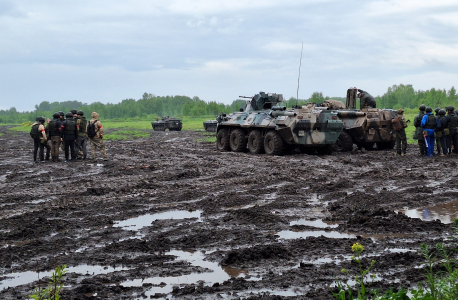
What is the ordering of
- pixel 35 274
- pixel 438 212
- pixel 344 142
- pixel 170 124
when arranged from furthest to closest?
pixel 170 124, pixel 344 142, pixel 438 212, pixel 35 274

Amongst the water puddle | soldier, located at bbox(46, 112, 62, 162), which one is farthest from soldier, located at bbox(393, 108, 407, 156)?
the water puddle

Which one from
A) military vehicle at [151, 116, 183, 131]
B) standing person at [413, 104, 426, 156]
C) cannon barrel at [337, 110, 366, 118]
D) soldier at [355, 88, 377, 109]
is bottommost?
military vehicle at [151, 116, 183, 131]

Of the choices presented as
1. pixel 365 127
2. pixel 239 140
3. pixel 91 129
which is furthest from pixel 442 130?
pixel 91 129

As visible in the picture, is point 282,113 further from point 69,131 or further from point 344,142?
point 69,131

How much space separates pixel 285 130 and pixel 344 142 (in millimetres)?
3299

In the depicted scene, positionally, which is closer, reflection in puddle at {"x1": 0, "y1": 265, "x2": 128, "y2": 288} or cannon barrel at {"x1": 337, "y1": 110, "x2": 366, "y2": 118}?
reflection in puddle at {"x1": 0, "y1": 265, "x2": 128, "y2": 288}

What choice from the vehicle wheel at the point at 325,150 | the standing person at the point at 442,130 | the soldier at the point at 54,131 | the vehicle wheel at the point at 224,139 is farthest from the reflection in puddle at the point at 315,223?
the vehicle wheel at the point at 224,139

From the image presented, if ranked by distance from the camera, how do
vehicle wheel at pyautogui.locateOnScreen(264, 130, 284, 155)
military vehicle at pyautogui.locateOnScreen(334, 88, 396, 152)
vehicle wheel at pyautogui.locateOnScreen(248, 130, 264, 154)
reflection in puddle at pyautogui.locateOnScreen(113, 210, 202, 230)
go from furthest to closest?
military vehicle at pyautogui.locateOnScreen(334, 88, 396, 152)
vehicle wheel at pyautogui.locateOnScreen(248, 130, 264, 154)
vehicle wheel at pyautogui.locateOnScreen(264, 130, 284, 155)
reflection in puddle at pyautogui.locateOnScreen(113, 210, 202, 230)

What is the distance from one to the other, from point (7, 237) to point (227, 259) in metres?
3.10

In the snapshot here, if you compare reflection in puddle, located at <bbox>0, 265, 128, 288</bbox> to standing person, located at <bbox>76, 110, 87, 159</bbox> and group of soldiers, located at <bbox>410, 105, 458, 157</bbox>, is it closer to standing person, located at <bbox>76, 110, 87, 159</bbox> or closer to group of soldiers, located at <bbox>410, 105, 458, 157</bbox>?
standing person, located at <bbox>76, 110, 87, 159</bbox>

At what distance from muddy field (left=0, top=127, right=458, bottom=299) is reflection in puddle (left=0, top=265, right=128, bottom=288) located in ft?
0.06

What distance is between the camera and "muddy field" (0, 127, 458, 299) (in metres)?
5.34

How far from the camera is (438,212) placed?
28.8 ft

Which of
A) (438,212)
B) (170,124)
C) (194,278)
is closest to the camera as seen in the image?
(194,278)
